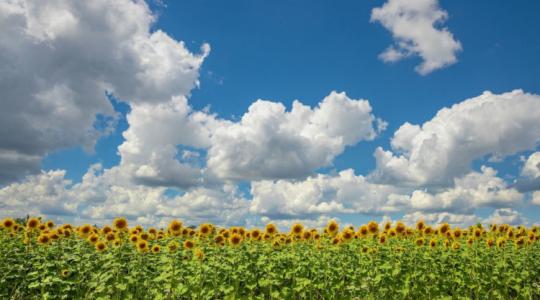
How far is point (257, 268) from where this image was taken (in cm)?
1134

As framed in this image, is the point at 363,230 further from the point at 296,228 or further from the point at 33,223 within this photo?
the point at 33,223

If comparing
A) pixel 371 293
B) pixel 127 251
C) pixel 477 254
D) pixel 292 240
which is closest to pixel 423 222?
pixel 477 254

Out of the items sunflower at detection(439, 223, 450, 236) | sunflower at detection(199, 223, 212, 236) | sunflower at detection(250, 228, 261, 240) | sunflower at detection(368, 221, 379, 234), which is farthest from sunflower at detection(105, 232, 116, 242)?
sunflower at detection(439, 223, 450, 236)

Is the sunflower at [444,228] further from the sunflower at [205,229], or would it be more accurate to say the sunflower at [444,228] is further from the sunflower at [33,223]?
the sunflower at [33,223]

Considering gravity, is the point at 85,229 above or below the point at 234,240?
above

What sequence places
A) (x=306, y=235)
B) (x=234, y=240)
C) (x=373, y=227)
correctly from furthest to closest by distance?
(x=306, y=235) < (x=373, y=227) < (x=234, y=240)

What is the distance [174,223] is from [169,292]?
2289 mm

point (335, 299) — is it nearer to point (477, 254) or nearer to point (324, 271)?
point (324, 271)

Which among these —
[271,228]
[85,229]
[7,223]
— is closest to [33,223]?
[85,229]

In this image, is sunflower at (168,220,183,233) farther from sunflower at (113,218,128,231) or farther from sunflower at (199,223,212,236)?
sunflower at (113,218,128,231)

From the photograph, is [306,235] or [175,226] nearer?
[175,226]

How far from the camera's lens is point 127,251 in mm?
12805

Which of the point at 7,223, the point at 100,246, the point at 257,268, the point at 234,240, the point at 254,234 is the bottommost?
the point at 257,268

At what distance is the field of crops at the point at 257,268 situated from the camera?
1075 centimetres
